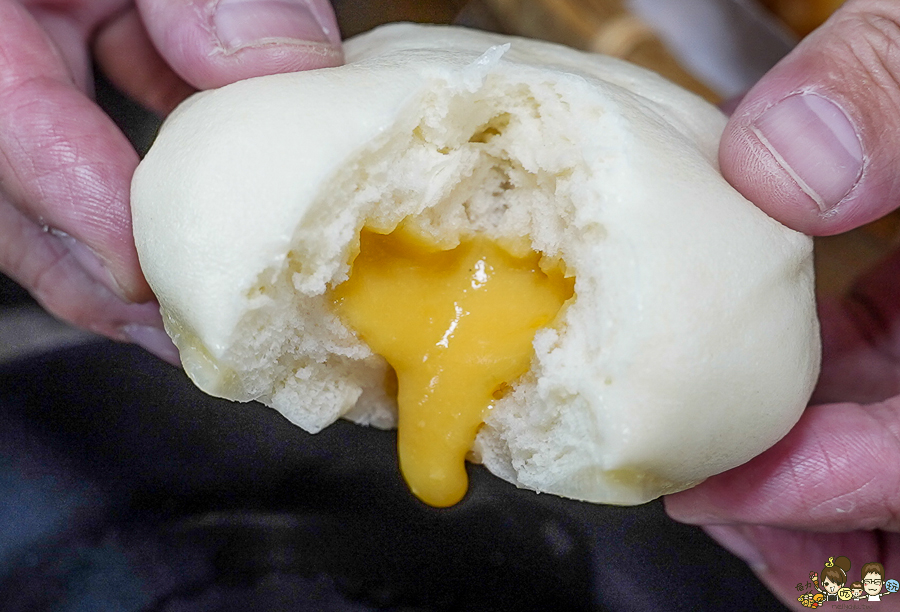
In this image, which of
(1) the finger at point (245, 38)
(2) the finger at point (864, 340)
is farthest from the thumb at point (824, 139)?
Result: (2) the finger at point (864, 340)

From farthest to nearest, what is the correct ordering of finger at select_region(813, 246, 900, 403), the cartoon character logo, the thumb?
1. finger at select_region(813, 246, 900, 403)
2. the cartoon character logo
3. the thumb

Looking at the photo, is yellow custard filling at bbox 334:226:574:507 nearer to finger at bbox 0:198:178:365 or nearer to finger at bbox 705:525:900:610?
finger at bbox 0:198:178:365

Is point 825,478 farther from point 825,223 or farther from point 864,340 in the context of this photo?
point 864,340

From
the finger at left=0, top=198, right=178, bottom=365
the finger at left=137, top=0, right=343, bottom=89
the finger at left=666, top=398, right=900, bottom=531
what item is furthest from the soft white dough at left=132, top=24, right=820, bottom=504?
the finger at left=0, top=198, right=178, bottom=365

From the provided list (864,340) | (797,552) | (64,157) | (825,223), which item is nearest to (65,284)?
(64,157)

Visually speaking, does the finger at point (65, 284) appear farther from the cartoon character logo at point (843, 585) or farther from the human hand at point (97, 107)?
the cartoon character logo at point (843, 585)

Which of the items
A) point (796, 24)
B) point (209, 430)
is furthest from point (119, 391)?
point (796, 24)
